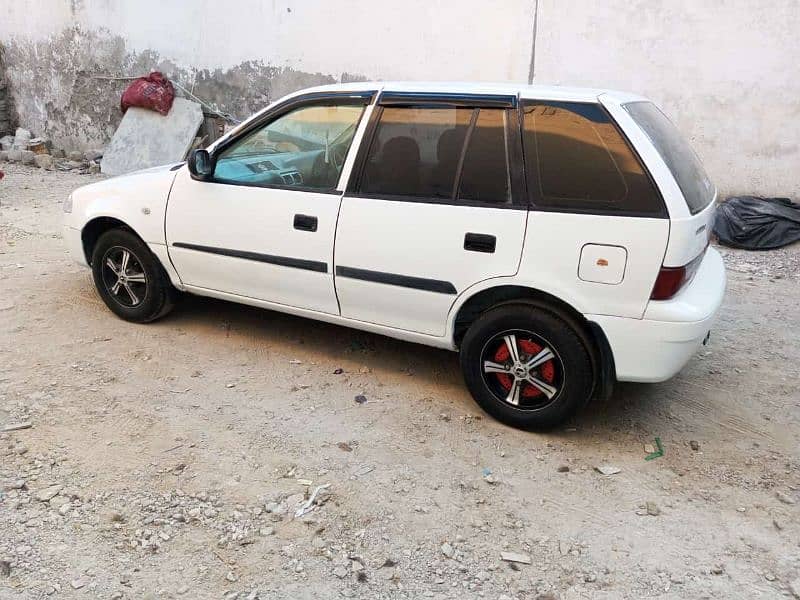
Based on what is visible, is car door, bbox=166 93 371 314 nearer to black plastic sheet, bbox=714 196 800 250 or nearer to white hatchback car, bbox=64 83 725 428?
white hatchback car, bbox=64 83 725 428

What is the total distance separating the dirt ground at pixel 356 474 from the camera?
2.64m

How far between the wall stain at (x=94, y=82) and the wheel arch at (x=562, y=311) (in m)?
6.46

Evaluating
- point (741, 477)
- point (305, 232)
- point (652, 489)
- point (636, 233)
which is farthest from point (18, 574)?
point (741, 477)

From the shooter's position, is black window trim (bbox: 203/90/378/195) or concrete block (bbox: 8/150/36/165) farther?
concrete block (bbox: 8/150/36/165)

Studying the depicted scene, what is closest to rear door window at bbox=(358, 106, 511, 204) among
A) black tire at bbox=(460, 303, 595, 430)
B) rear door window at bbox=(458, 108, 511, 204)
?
rear door window at bbox=(458, 108, 511, 204)

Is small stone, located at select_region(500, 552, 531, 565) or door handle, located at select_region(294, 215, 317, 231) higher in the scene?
door handle, located at select_region(294, 215, 317, 231)

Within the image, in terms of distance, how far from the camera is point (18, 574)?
2574mm

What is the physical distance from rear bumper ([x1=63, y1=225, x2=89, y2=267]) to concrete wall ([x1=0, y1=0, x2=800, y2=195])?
5147 mm

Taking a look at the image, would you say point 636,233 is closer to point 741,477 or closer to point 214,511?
point 741,477

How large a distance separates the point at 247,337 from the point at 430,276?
164 cm

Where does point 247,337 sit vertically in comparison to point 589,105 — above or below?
below

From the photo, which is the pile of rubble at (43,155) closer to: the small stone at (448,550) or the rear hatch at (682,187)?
the rear hatch at (682,187)

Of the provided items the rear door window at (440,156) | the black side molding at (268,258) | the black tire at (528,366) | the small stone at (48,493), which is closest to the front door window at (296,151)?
the rear door window at (440,156)

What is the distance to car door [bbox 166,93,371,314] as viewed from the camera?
3.89m
